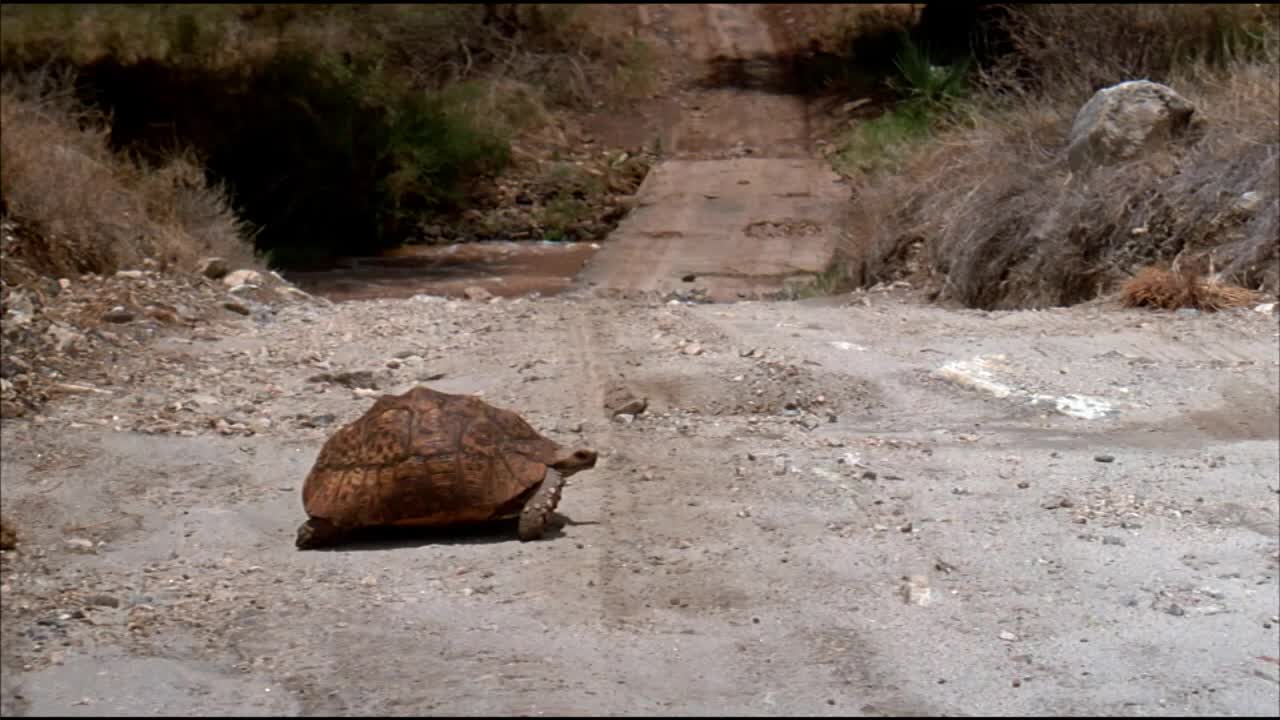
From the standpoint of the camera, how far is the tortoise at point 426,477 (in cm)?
545

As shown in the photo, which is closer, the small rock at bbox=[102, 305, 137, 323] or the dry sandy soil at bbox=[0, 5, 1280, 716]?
the dry sandy soil at bbox=[0, 5, 1280, 716]

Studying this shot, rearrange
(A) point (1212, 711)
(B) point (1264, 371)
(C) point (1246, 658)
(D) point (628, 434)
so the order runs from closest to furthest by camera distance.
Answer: (A) point (1212, 711) < (C) point (1246, 658) < (D) point (628, 434) < (B) point (1264, 371)

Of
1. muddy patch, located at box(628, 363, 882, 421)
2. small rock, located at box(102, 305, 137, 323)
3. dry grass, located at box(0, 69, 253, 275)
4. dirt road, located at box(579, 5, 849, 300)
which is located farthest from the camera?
dirt road, located at box(579, 5, 849, 300)

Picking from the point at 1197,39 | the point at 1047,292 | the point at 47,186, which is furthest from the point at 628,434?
the point at 1197,39

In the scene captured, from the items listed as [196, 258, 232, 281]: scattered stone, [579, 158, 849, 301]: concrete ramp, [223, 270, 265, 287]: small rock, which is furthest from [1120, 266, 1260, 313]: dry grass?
[196, 258, 232, 281]: scattered stone

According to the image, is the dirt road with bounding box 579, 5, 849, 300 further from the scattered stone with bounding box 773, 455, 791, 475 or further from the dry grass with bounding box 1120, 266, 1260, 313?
the scattered stone with bounding box 773, 455, 791, 475

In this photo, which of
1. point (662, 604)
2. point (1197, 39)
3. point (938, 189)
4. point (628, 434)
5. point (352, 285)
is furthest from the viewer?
point (352, 285)

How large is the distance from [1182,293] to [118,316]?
6.02 m

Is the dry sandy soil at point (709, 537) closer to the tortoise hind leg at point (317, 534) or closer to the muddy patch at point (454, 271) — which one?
the tortoise hind leg at point (317, 534)

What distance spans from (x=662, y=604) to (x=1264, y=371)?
4239mm

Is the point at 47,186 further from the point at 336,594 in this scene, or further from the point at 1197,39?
the point at 1197,39

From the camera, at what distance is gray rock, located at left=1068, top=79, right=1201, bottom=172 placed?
10.8 metres

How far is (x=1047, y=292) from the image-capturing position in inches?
422

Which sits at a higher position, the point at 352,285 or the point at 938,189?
the point at 938,189
